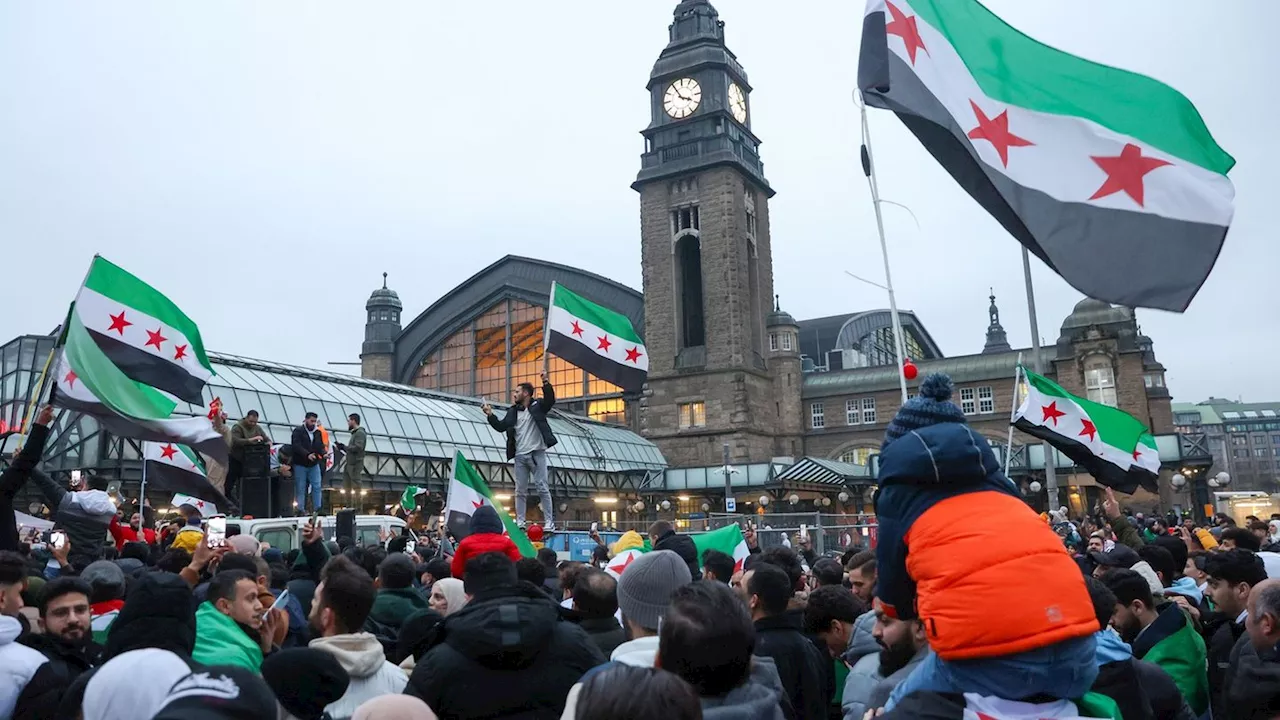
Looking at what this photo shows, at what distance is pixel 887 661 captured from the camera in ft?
14.7

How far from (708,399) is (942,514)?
55.5 meters

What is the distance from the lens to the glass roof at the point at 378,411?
34.2m

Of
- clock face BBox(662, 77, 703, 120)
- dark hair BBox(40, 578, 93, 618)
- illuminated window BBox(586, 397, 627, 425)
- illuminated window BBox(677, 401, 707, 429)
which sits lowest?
dark hair BBox(40, 578, 93, 618)

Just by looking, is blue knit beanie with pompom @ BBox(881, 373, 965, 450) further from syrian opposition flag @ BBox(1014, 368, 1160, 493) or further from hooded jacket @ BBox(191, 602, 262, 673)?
syrian opposition flag @ BBox(1014, 368, 1160, 493)

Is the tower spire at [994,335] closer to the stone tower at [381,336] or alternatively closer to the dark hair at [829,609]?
the stone tower at [381,336]

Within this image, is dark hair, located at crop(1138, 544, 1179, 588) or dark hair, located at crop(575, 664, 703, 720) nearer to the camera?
dark hair, located at crop(575, 664, 703, 720)

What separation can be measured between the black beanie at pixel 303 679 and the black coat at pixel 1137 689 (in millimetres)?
3681

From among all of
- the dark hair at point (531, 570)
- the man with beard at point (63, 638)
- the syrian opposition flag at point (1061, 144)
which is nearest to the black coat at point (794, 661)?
the dark hair at point (531, 570)

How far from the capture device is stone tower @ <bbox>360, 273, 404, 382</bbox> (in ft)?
242

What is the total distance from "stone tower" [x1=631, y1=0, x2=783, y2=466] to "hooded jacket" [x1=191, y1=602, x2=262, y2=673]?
5325cm

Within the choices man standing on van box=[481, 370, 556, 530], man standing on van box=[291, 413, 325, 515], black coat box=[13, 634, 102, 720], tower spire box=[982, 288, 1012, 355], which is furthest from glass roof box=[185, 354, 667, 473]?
tower spire box=[982, 288, 1012, 355]

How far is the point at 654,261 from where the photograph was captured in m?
61.1

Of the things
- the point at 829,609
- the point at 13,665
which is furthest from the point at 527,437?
the point at 13,665

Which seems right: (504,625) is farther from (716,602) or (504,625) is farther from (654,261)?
(654,261)
